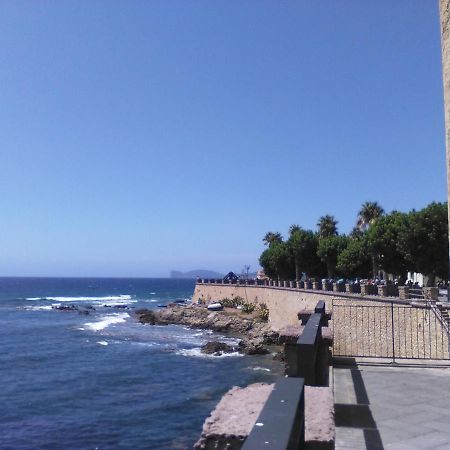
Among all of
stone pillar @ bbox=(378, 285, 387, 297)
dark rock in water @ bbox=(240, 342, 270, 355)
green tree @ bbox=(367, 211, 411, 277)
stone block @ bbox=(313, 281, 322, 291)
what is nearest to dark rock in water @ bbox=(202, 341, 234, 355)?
dark rock in water @ bbox=(240, 342, 270, 355)

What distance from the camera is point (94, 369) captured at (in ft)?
98.4

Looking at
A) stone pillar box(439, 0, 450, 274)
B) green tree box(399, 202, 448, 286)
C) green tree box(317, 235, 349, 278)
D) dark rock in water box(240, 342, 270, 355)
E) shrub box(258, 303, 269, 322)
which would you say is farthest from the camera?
shrub box(258, 303, 269, 322)

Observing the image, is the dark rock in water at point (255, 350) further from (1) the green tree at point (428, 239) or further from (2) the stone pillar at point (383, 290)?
(1) the green tree at point (428, 239)

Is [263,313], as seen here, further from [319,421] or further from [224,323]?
[319,421]

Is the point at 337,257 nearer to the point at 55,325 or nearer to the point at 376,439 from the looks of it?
the point at 55,325

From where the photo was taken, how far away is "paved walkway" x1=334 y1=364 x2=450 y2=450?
462 centimetres

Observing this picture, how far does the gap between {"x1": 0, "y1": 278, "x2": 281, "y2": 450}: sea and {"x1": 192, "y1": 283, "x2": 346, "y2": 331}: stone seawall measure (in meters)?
5.82

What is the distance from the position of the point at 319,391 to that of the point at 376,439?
2.02 metres

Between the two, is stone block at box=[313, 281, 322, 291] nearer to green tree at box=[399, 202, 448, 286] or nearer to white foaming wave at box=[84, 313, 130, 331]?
green tree at box=[399, 202, 448, 286]

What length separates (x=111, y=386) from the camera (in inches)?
1004

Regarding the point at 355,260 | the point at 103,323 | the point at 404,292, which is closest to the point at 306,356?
the point at 404,292

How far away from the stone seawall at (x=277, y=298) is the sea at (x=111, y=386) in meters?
5.82

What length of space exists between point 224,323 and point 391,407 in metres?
49.0

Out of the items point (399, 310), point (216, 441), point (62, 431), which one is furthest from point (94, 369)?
point (216, 441)
